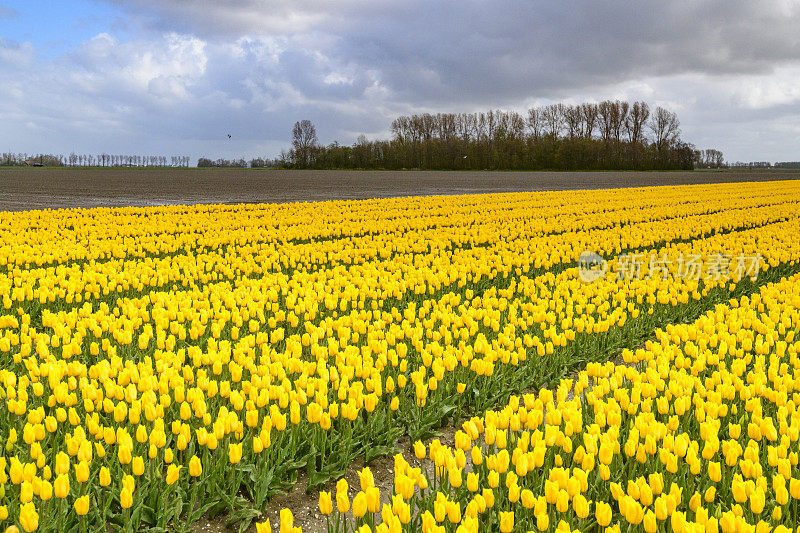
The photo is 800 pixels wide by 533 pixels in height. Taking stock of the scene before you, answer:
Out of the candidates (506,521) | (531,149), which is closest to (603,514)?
(506,521)

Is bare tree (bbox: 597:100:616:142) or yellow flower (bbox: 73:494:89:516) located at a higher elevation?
bare tree (bbox: 597:100:616:142)

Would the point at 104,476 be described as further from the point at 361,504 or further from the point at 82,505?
the point at 361,504

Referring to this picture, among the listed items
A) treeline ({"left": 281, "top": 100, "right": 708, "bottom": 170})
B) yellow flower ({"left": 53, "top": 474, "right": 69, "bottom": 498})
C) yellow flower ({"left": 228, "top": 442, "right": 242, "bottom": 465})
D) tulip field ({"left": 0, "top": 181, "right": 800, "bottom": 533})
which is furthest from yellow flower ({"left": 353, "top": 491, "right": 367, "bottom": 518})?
treeline ({"left": 281, "top": 100, "right": 708, "bottom": 170})

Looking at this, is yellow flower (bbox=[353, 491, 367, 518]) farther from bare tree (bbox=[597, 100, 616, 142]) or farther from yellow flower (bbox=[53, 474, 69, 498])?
bare tree (bbox=[597, 100, 616, 142])

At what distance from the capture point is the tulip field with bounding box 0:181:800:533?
123 inches

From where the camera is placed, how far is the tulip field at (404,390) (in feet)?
10.2

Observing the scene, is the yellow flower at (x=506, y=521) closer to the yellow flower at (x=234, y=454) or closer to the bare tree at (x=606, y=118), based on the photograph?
the yellow flower at (x=234, y=454)

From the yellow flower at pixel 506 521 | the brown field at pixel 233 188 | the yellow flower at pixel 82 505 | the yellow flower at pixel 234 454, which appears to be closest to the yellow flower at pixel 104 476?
the yellow flower at pixel 82 505

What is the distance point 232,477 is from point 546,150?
4387 inches

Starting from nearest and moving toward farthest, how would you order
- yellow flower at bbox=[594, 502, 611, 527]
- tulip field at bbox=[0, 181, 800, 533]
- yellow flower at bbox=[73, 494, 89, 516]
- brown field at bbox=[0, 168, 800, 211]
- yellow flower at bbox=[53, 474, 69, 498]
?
yellow flower at bbox=[594, 502, 611, 527] → yellow flower at bbox=[73, 494, 89, 516] → yellow flower at bbox=[53, 474, 69, 498] → tulip field at bbox=[0, 181, 800, 533] → brown field at bbox=[0, 168, 800, 211]

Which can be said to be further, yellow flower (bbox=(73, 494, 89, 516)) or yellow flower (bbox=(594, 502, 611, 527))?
yellow flower (bbox=(73, 494, 89, 516))

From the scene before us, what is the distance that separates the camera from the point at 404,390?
16.1ft

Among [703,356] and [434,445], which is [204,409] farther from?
[703,356]

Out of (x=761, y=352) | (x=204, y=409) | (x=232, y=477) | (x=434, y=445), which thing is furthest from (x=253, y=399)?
(x=761, y=352)
